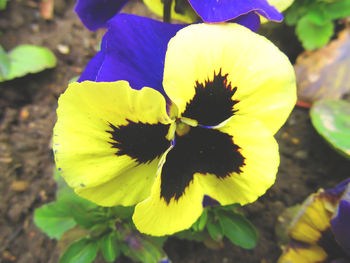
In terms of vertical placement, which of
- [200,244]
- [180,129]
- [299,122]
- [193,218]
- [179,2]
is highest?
[179,2]

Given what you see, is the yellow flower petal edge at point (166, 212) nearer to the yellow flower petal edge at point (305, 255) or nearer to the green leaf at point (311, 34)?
the yellow flower petal edge at point (305, 255)

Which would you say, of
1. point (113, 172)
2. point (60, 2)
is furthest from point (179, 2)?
point (60, 2)

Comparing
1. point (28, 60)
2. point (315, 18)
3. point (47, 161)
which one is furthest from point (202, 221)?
point (28, 60)

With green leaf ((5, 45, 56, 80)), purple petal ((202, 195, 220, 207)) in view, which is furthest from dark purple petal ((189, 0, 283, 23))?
green leaf ((5, 45, 56, 80))

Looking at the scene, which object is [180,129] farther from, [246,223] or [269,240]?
[269,240]

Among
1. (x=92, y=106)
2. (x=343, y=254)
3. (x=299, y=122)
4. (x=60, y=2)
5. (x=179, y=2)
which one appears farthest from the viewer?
(x=60, y=2)

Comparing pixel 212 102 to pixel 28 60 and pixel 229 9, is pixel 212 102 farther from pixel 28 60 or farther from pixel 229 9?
pixel 28 60
